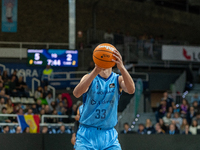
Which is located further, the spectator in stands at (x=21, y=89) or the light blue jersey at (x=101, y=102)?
the spectator in stands at (x=21, y=89)

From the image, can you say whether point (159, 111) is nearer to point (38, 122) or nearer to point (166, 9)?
point (38, 122)

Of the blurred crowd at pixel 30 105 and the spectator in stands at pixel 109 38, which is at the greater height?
the spectator in stands at pixel 109 38

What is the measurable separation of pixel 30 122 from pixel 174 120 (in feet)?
16.2

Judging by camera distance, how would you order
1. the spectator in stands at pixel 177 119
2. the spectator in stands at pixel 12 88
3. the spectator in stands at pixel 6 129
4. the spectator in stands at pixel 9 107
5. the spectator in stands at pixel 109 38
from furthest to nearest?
the spectator in stands at pixel 109 38
the spectator in stands at pixel 12 88
the spectator in stands at pixel 177 119
the spectator in stands at pixel 9 107
the spectator in stands at pixel 6 129

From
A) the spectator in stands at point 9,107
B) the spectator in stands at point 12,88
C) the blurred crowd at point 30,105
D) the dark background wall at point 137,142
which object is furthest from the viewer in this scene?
the spectator in stands at point 12,88

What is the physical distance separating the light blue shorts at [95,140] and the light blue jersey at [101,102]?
0.24ft

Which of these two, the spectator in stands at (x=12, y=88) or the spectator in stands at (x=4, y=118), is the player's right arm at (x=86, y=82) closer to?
the spectator in stands at (x=4, y=118)

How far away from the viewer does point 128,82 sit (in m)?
3.90

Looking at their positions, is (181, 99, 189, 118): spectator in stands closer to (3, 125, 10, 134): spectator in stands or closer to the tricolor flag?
the tricolor flag

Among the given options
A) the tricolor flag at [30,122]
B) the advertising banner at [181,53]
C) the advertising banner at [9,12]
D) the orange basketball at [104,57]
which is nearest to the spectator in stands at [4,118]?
the tricolor flag at [30,122]

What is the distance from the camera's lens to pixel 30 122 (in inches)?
445

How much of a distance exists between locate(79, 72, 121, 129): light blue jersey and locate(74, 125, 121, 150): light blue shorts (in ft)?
0.24

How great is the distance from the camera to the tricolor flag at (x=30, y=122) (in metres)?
11.3

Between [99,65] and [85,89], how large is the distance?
376 millimetres
